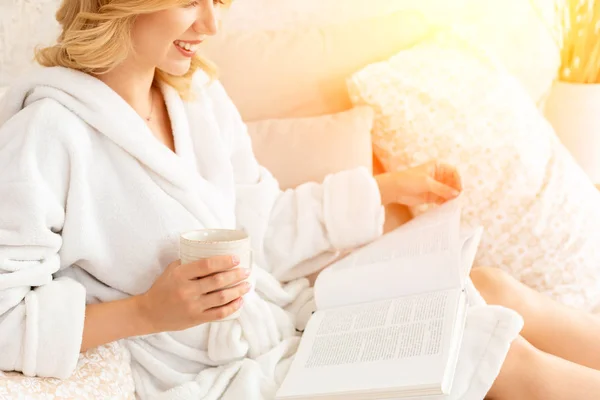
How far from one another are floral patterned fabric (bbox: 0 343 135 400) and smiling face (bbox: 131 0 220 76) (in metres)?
0.48

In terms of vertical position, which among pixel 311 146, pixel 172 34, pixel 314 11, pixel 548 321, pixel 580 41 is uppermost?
pixel 172 34

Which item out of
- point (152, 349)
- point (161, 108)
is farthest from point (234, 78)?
point (152, 349)

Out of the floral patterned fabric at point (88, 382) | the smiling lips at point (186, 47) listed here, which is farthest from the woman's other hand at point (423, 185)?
the floral patterned fabric at point (88, 382)

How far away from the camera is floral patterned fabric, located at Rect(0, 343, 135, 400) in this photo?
3.32 feet

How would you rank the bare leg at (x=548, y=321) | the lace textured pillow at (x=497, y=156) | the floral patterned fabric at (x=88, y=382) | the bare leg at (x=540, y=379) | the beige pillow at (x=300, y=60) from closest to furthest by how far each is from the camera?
the floral patterned fabric at (x=88, y=382), the bare leg at (x=540, y=379), the bare leg at (x=548, y=321), the lace textured pillow at (x=497, y=156), the beige pillow at (x=300, y=60)

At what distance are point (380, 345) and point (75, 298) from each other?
0.46 meters

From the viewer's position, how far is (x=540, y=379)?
1176 millimetres

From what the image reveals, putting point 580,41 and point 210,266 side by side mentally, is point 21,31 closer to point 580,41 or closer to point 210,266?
point 210,266

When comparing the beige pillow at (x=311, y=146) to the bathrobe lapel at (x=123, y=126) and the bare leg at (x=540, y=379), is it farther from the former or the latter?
the bare leg at (x=540, y=379)

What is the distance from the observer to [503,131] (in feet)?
5.77

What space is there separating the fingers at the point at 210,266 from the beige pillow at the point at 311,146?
66cm

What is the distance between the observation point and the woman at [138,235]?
1.08 meters

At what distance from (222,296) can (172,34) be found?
0.44 metres

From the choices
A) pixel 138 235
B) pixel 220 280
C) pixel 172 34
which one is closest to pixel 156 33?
pixel 172 34
